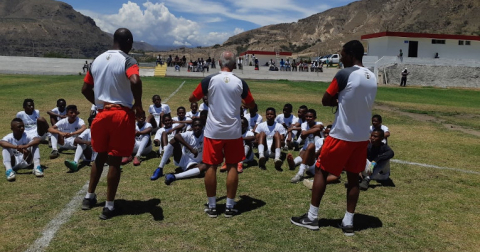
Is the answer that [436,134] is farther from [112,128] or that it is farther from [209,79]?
[112,128]

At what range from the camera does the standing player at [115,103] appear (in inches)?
185

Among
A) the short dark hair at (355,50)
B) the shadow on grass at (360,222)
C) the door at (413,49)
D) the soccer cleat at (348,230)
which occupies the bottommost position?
the shadow on grass at (360,222)

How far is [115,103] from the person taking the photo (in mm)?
4730

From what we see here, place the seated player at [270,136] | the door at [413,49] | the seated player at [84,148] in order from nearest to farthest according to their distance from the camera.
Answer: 1. the seated player at [84,148]
2. the seated player at [270,136]
3. the door at [413,49]

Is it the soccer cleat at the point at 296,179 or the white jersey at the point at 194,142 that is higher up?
the white jersey at the point at 194,142

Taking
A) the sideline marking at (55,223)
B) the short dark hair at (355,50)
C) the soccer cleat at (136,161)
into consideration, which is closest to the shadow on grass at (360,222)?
the short dark hair at (355,50)

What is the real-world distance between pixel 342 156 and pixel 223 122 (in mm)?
1529

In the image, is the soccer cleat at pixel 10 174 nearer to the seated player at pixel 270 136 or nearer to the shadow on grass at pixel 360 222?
the seated player at pixel 270 136

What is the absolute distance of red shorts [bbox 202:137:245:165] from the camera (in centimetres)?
498

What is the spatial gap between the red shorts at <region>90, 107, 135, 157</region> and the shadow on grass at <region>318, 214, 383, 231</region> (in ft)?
8.76

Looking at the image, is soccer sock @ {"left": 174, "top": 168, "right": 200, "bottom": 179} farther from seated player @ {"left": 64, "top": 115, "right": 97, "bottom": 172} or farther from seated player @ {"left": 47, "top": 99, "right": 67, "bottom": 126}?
seated player @ {"left": 47, "top": 99, "right": 67, "bottom": 126}

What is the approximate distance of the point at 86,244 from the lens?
161 inches

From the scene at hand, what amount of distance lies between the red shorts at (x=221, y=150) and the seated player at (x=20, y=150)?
11.3ft

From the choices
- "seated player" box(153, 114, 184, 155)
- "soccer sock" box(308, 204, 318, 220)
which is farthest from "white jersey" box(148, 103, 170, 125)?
"soccer sock" box(308, 204, 318, 220)
